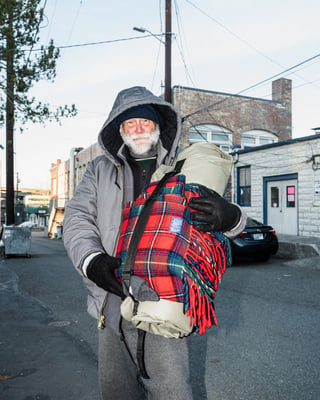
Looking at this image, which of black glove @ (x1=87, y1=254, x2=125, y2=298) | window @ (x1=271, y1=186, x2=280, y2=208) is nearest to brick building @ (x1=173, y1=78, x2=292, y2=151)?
window @ (x1=271, y1=186, x2=280, y2=208)

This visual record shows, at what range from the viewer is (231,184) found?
2009cm

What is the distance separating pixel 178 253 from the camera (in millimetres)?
1800

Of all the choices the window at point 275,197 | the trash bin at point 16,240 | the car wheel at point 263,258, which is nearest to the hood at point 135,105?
the car wheel at point 263,258

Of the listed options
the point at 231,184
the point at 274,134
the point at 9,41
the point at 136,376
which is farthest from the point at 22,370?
the point at 274,134

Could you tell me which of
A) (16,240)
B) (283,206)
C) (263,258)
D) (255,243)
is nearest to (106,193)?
(255,243)

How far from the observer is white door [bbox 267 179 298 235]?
16.4m

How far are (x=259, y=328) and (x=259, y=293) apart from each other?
2.38 metres

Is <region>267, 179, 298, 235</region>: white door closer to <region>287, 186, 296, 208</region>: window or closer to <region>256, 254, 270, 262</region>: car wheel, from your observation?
<region>287, 186, 296, 208</region>: window

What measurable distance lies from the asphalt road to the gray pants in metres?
1.55

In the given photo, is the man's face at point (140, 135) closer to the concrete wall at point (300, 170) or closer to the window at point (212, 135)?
the concrete wall at point (300, 170)

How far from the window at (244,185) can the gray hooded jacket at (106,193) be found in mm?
16992

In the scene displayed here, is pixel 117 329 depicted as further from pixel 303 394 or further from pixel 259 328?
pixel 259 328

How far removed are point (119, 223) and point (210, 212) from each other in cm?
55

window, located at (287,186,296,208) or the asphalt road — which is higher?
window, located at (287,186,296,208)
